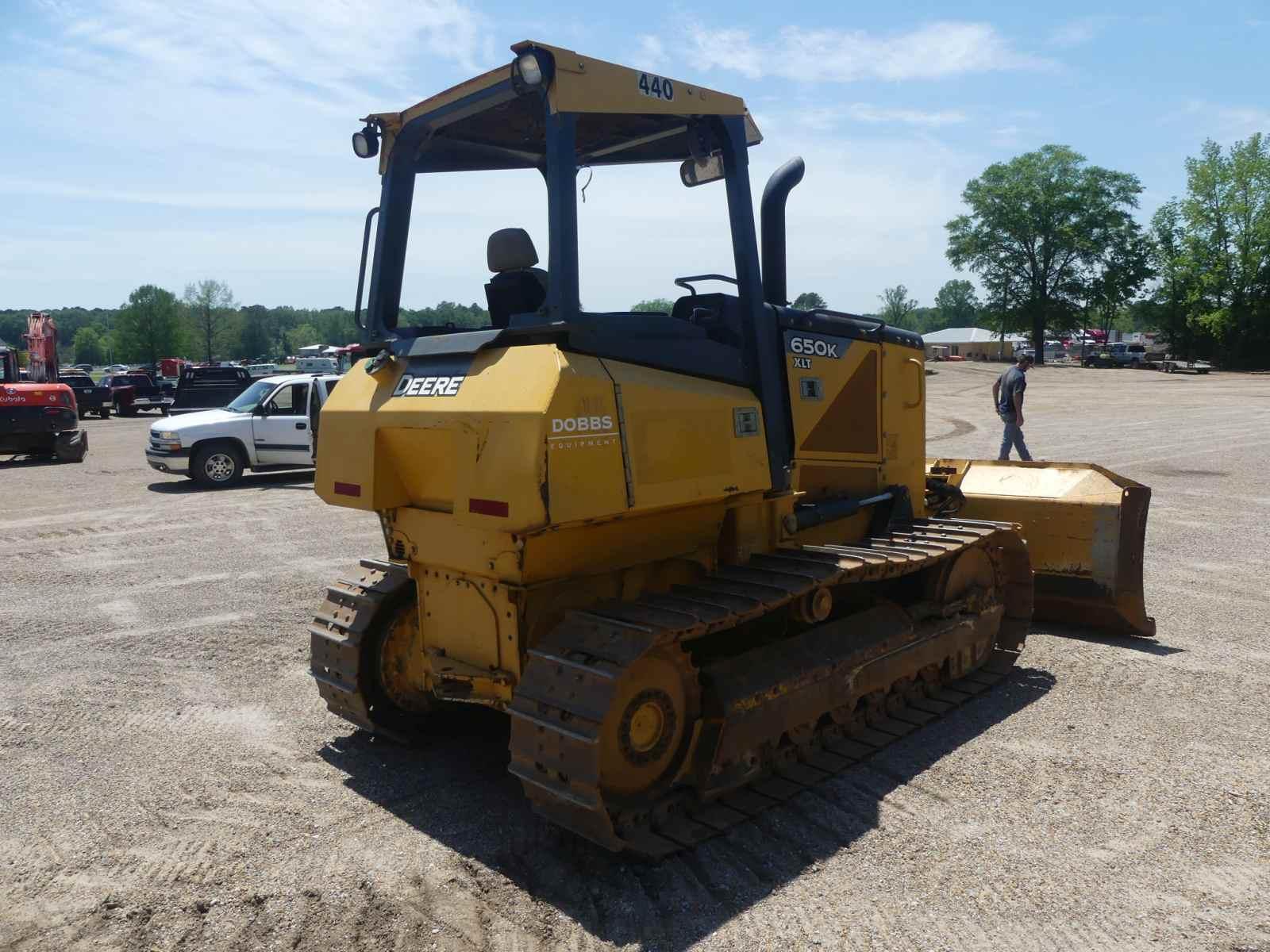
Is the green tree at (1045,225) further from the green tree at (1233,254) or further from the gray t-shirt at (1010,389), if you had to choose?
the gray t-shirt at (1010,389)

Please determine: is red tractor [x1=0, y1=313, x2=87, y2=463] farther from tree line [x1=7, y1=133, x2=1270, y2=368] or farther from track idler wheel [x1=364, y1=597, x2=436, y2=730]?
tree line [x1=7, y1=133, x2=1270, y2=368]

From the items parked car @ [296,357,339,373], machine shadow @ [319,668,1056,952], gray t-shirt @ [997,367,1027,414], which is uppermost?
parked car @ [296,357,339,373]

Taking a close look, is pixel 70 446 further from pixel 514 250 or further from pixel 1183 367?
pixel 1183 367

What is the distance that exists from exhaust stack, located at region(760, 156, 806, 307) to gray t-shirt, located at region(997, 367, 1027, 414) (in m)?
Result: 8.85

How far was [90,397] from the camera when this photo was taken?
1340 inches

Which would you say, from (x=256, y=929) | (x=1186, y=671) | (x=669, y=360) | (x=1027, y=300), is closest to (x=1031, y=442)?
(x=1186, y=671)

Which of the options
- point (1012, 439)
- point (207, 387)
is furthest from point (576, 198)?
point (207, 387)

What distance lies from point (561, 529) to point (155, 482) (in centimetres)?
1486

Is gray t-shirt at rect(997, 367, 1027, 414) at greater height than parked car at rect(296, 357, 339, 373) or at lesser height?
lesser

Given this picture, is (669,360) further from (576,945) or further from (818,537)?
(576,945)

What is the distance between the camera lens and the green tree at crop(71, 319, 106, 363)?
443 ft

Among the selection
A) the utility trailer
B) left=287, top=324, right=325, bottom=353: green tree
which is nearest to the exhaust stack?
the utility trailer

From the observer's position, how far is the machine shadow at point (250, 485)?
15602 mm

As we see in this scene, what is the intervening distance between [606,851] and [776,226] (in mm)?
3263
